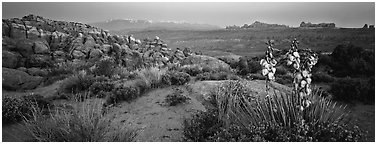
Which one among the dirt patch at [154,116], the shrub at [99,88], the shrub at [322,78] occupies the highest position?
the shrub at [322,78]

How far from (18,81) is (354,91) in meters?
12.9

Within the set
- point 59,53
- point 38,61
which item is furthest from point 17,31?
point 38,61

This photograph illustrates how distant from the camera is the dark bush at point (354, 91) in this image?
8.29 m

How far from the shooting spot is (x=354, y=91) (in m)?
8.38

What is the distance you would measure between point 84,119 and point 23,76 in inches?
407

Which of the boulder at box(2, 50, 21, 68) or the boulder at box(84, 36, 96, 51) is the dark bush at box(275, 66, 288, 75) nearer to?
the boulder at box(2, 50, 21, 68)

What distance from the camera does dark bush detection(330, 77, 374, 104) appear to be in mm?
8289

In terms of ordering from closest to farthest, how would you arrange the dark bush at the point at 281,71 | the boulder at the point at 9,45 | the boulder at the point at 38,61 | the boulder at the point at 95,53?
the dark bush at the point at 281,71
the boulder at the point at 38,61
the boulder at the point at 9,45
the boulder at the point at 95,53

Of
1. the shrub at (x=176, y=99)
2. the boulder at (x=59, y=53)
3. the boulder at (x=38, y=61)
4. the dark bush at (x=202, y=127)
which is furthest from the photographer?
the boulder at (x=59, y=53)

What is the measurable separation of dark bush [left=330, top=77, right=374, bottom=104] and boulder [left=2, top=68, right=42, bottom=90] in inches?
470

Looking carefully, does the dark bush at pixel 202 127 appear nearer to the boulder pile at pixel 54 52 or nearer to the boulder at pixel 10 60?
the boulder pile at pixel 54 52

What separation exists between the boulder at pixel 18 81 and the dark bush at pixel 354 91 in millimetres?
11933

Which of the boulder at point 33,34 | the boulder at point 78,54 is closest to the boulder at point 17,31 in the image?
the boulder at point 33,34

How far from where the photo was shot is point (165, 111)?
302 inches
